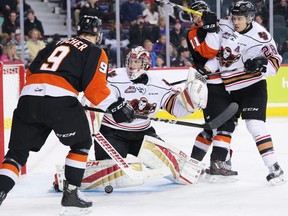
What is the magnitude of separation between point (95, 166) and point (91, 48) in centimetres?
79

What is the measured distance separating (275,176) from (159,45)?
13.1 ft

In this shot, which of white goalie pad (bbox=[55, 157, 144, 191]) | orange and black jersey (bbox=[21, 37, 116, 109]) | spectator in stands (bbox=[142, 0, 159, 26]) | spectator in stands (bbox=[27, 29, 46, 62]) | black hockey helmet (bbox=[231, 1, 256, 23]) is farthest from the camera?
spectator in stands (bbox=[142, 0, 159, 26])

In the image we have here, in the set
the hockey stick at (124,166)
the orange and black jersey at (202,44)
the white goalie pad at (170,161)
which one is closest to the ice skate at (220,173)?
the white goalie pad at (170,161)

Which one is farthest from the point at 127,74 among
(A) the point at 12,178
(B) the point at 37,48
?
(B) the point at 37,48

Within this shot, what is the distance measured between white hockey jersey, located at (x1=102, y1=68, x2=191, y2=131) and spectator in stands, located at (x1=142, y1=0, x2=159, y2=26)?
12.9ft

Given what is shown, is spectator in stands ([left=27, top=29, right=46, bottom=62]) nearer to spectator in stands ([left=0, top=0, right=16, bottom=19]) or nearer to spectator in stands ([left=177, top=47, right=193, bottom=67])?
spectator in stands ([left=0, top=0, right=16, bottom=19])

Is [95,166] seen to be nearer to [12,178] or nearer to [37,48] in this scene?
[12,178]

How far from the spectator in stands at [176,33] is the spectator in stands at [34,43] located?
128 centimetres

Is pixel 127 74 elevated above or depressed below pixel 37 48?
above

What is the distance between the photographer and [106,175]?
4320 mm

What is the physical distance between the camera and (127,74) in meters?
4.49

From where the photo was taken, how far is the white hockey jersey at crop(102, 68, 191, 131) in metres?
4.46

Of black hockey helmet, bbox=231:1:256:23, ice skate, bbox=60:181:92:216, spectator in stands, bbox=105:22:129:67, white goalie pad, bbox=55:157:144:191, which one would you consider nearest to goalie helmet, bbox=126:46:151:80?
white goalie pad, bbox=55:157:144:191

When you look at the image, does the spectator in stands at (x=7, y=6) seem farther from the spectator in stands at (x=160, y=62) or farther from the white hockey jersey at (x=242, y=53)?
the white hockey jersey at (x=242, y=53)
